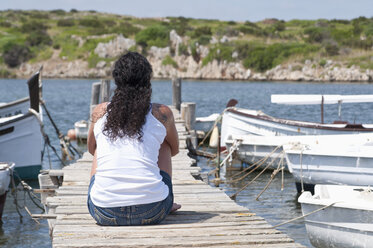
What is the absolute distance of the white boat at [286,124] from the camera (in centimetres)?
1564

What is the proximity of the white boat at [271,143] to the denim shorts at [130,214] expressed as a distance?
356 inches

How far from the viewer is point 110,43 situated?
3270 inches

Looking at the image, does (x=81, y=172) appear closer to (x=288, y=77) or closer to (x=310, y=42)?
(x=288, y=77)

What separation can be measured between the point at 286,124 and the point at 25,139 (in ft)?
22.7

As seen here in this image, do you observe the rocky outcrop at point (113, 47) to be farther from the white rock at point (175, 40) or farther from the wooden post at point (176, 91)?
the wooden post at point (176, 91)

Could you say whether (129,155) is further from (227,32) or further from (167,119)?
(227,32)

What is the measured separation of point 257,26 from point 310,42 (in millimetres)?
15141

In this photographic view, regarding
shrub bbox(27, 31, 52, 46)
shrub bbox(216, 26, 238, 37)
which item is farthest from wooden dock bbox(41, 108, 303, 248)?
shrub bbox(27, 31, 52, 46)

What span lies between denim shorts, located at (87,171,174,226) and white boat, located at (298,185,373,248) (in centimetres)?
358

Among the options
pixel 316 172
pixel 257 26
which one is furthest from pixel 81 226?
pixel 257 26

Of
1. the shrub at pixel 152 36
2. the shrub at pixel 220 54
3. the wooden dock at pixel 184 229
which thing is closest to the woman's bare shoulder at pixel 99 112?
the wooden dock at pixel 184 229

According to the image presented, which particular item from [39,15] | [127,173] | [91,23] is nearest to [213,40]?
[91,23]

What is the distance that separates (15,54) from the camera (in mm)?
85312

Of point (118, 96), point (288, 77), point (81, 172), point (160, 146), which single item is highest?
point (118, 96)
